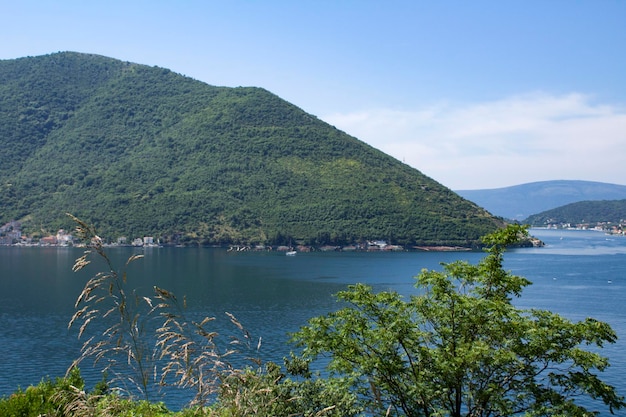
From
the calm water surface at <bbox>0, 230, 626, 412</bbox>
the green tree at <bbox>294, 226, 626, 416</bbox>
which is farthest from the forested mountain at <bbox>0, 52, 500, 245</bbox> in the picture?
the green tree at <bbox>294, 226, 626, 416</bbox>

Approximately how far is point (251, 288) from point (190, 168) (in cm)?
8435

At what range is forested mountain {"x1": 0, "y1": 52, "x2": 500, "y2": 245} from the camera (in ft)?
379

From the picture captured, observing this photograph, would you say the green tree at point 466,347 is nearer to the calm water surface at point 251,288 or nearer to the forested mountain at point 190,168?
the calm water surface at point 251,288

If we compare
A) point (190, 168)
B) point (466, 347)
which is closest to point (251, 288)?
point (466, 347)

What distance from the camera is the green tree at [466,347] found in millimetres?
9562

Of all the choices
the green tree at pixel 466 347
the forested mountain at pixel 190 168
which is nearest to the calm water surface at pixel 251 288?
the green tree at pixel 466 347

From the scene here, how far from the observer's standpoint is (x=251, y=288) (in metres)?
56.5

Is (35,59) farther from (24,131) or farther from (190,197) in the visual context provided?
(190,197)

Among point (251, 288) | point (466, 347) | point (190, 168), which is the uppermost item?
point (190, 168)

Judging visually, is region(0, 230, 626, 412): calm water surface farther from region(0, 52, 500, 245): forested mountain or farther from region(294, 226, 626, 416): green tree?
region(0, 52, 500, 245): forested mountain

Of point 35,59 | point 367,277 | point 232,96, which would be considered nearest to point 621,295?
point 367,277

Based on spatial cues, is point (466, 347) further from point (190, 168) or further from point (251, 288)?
point (190, 168)

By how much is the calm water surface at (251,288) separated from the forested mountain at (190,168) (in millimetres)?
13595

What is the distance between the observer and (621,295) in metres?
54.9
